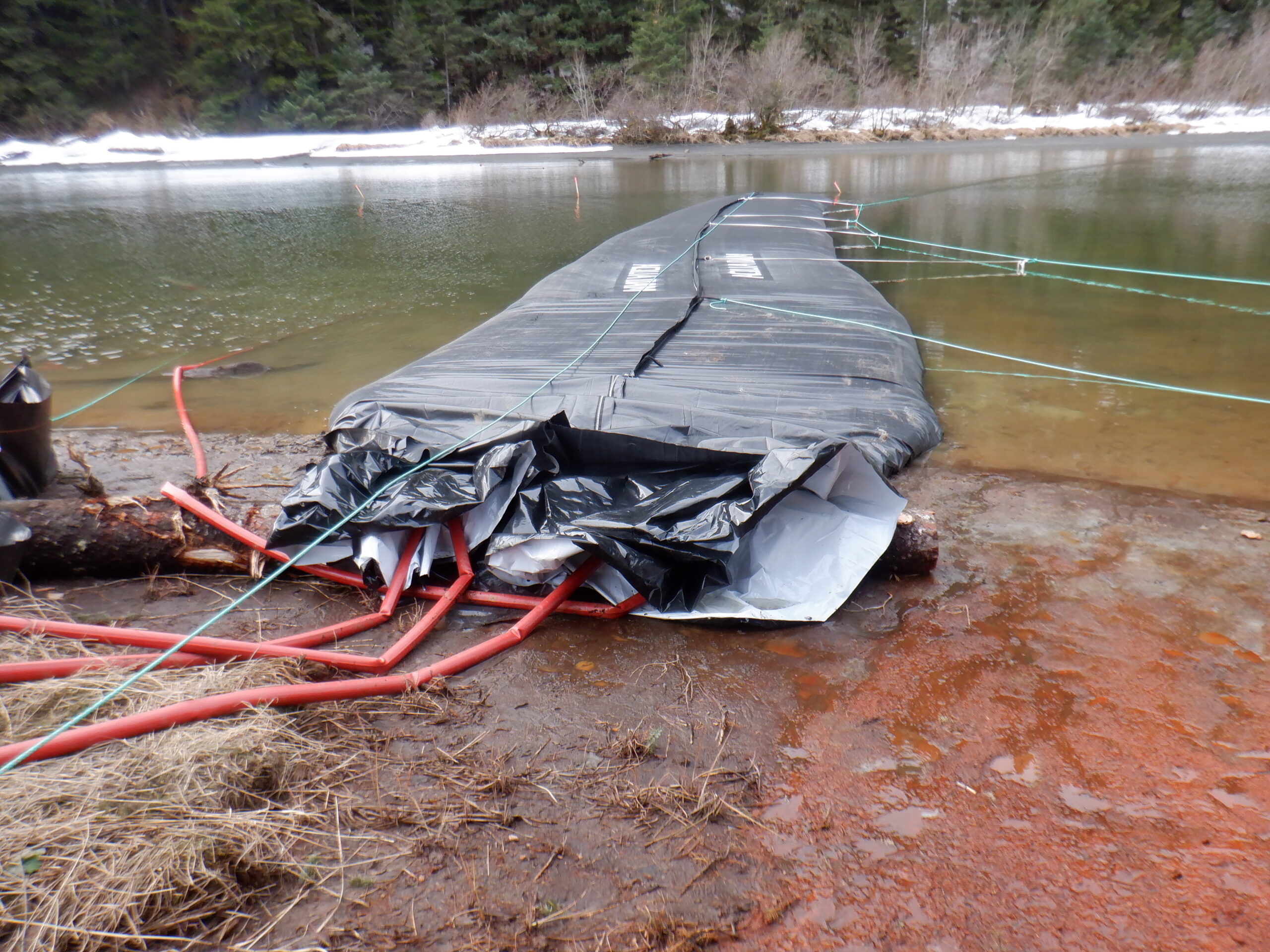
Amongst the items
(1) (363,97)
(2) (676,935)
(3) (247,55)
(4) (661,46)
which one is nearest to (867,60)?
(4) (661,46)

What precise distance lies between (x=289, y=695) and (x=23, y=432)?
79.3 inches

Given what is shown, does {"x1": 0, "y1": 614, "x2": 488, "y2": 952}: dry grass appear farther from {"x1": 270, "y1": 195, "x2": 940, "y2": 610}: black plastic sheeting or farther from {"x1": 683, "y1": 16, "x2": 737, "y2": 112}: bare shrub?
{"x1": 683, "y1": 16, "x2": 737, "y2": 112}: bare shrub

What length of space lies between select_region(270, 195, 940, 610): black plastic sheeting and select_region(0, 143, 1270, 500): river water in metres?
0.72

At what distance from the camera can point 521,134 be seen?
23672mm

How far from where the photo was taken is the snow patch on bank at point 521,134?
21.8m

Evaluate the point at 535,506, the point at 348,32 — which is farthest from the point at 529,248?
the point at 348,32

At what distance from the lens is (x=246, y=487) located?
11.1ft

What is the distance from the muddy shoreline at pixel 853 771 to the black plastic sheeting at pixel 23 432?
0.73 metres

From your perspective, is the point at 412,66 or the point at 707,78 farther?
the point at 412,66

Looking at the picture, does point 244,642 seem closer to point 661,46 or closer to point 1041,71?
point 661,46

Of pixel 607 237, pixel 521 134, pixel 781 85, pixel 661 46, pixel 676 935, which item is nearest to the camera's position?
pixel 676 935

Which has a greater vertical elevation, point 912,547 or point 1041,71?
point 1041,71

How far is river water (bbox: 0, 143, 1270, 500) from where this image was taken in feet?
14.0

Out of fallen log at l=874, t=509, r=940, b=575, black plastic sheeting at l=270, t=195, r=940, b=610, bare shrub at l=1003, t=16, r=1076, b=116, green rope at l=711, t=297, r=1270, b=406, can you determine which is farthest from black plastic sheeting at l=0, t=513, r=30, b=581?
bare shrub at l=1003, t=16, r=1076, b=116
